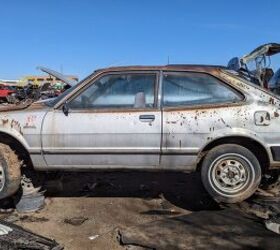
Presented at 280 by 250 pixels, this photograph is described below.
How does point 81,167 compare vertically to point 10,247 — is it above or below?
above

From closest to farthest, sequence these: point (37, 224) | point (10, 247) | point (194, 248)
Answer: point (10, 247) < point (194, 248) < point (37, 224)

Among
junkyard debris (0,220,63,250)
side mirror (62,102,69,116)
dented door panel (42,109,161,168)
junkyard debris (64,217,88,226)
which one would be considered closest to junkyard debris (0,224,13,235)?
junkyard debris (0,220,63,250)

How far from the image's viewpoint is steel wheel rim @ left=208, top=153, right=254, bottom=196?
564 centimetres

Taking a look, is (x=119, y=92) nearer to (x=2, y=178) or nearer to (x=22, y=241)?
(x=2, y=178)

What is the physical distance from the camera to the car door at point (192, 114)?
5.66 meters

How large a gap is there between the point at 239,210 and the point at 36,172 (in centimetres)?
250

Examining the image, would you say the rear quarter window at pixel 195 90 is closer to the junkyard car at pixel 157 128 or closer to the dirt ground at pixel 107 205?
the junkyard car at pixel 157 128

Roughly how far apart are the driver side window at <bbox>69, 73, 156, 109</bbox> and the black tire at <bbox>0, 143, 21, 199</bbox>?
93 centimetres

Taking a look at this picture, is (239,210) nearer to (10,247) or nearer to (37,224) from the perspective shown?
(37,224)

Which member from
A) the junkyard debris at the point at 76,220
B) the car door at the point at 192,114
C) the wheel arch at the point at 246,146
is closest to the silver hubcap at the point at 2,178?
the junkyard debris at the point at 76,220

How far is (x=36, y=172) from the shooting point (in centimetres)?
617

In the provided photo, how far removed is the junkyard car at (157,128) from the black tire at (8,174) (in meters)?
0.01

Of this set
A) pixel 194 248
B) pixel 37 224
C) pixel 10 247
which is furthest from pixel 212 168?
pixel 10 247

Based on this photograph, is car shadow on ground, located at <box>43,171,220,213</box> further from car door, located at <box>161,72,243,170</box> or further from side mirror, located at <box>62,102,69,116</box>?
side mirror, located at <box>62,102,69,116</box>
